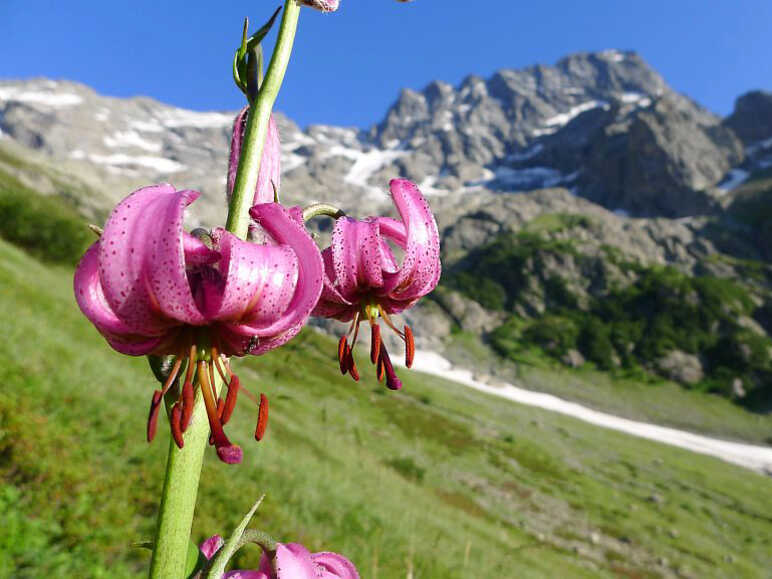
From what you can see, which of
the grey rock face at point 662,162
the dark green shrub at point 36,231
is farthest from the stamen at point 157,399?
the grey rock face at point 662,162

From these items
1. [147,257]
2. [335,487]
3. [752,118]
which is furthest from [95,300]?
[752,118]

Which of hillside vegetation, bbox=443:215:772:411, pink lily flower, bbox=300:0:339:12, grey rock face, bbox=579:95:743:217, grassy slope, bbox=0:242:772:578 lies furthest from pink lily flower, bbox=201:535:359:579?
grey rock face, bbox=579:95:743:217

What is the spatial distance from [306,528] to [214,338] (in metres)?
5.57

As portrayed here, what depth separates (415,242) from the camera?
112 cm

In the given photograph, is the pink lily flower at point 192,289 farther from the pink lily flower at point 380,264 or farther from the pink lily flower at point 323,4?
the pink lily flower at point 323,4

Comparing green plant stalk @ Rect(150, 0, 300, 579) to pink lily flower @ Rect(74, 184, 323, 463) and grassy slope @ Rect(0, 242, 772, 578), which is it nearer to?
pink lily flower @ Rect(74, 184, 323, 463)

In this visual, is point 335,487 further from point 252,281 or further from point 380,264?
point 252,281

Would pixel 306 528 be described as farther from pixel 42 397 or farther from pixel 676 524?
pixel 676 524

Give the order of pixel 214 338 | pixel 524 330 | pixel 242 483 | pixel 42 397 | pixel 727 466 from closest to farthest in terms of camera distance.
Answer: pixel 214 338 < pixel 42 397 < pixel 242 483 < pixel 727 466 < pixel 524 330

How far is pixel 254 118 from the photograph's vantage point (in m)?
0.99

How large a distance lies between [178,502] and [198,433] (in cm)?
11

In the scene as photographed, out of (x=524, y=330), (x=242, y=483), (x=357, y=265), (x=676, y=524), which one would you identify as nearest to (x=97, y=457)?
(x=242, y=483)

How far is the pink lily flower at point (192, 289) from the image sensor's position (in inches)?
29.5

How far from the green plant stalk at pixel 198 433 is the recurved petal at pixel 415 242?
0.94 feet
